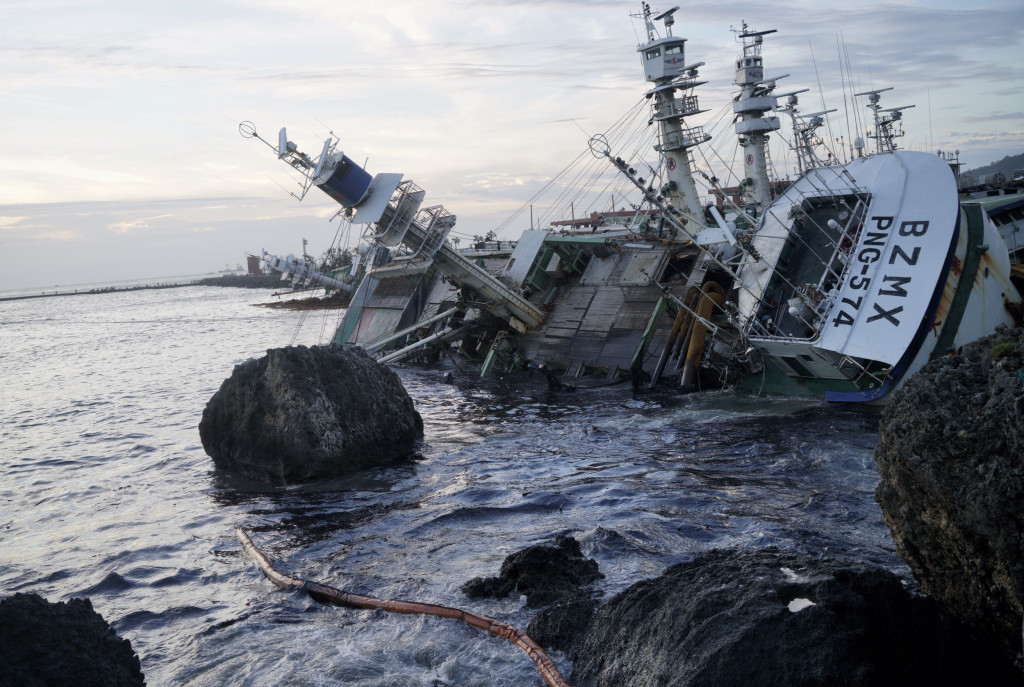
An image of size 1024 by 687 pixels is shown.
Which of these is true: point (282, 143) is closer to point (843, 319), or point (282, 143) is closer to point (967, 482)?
point (843, 319)

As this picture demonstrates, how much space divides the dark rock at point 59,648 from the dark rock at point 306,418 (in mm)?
7403

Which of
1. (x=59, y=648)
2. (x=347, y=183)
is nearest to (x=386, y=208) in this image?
(x=347, y=183)

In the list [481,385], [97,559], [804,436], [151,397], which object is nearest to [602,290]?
[481,385]

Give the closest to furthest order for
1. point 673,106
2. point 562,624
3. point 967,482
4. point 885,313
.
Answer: point 967,482 → point 562,624 → point 885,313 → point 673,106

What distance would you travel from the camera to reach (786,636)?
17.3ft

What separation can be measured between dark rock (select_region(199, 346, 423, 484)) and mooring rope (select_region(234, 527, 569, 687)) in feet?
12.6

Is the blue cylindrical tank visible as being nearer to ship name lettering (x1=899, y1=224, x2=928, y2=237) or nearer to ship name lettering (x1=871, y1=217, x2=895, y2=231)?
ship name lettering (x1=871, y1=217, x2=895, y2=231)

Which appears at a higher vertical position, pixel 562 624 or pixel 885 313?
pixel 885 313

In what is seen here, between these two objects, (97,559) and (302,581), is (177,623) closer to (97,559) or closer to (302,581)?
(302,581)

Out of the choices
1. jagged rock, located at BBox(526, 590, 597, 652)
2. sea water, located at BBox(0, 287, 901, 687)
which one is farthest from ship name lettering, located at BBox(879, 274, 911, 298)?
jagged rock, located at BBox(526, 590, 597, 652)

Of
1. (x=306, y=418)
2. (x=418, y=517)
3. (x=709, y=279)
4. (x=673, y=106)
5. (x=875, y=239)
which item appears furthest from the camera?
(x=673, y=106)

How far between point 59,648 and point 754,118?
1689 inches

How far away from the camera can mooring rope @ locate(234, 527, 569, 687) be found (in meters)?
6.50

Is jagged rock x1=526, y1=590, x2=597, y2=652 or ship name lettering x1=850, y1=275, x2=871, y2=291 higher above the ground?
ship name lettering x1=850, y1=275, x2=871, y2=291
